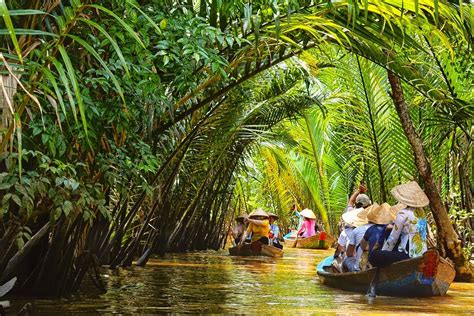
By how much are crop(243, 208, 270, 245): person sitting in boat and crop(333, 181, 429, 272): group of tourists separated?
8.98 meters

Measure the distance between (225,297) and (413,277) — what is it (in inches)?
85.9

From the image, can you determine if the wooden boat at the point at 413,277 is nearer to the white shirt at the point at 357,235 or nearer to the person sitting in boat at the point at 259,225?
the white shirt at the point at 357,235

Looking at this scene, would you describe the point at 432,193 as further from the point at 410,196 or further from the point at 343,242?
the point at 410,196

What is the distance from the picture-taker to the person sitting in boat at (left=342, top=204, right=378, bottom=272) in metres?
11.8

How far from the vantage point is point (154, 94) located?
21.5 feet

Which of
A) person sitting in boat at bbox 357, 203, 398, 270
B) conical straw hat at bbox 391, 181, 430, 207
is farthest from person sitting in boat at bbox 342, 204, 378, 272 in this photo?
conical straw hat at bbox 391, 181, 430, 207

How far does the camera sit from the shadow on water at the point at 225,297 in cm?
873

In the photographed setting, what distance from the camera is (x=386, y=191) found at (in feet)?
51.1

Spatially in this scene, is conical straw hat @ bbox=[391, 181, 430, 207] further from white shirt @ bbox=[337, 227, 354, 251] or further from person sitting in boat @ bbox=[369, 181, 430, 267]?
white shirt @ bbox=[337, 227, 354, 251]

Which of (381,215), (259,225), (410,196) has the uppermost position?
(259,225)

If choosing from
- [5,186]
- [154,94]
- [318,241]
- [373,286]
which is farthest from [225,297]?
[318,241]

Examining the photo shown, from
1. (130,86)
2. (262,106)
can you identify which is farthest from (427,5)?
(262,106)

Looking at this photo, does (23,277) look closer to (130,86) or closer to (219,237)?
(130,86)

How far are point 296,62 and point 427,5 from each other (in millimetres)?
2794
